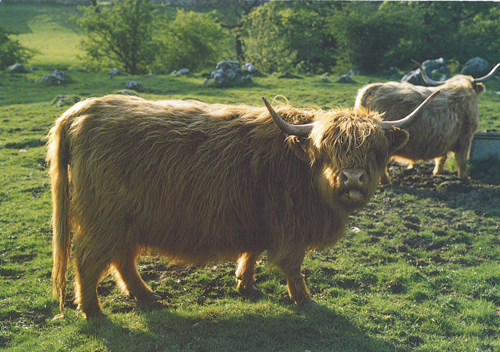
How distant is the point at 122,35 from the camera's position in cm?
2250

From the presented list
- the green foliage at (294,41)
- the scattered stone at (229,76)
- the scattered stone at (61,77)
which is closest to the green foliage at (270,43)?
the green foliage at (294,41)

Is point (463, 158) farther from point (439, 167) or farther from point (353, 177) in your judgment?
point (353, 177)

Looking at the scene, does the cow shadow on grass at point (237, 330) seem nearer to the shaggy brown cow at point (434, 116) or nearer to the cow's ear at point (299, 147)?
the cow's ear at point (299, 147)

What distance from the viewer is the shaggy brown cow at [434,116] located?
22.4 ft

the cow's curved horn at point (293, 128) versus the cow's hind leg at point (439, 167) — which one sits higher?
the cow's curved horn at point (293, 128)

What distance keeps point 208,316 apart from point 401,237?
2.89 meters

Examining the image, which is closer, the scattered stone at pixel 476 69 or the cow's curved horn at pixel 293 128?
the cow's curved horn at pixel 293 128

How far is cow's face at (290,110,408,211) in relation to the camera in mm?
2990

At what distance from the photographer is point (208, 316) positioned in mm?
3557

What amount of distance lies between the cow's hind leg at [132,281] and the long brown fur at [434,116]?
461 centimetres

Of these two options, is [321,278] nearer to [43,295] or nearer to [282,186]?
[282,186]

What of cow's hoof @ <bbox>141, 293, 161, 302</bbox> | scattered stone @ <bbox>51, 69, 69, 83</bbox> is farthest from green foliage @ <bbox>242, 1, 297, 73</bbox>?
cow's hoof @ <bbox>141, 293, 161, 302</bbox>

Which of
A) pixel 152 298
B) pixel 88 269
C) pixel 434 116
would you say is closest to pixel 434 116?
pixel 434 116

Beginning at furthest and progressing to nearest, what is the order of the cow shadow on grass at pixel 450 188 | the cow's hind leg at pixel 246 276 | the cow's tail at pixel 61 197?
the cow shadow on grass at pixel 450 188 → the cow's hind leg at pixel 246 276 → the cow's tail at pixel 61 197
